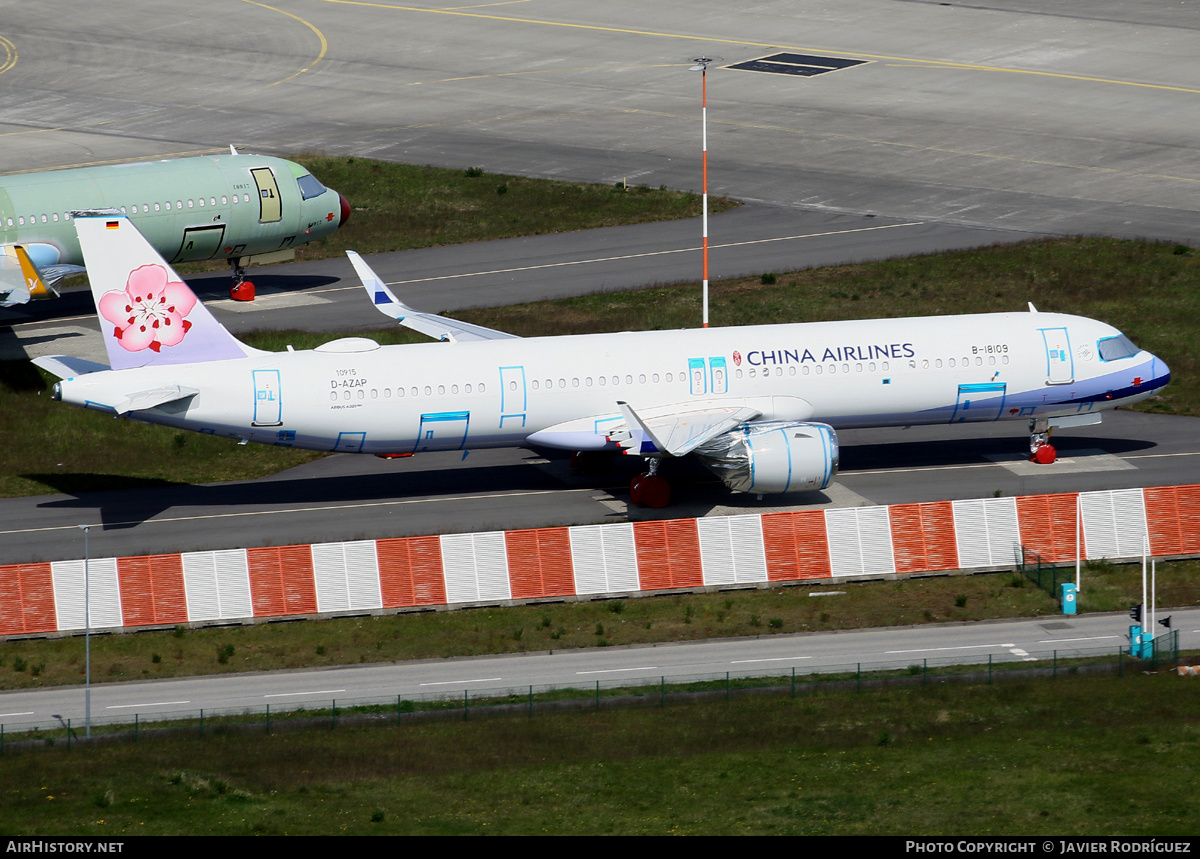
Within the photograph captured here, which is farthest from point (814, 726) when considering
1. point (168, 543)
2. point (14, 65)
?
point (14, 65)

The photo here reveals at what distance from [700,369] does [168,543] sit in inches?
817

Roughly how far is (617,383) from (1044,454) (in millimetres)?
18202

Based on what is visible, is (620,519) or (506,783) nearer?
(506,783)

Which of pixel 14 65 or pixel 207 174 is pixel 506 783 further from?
pixel 14 65

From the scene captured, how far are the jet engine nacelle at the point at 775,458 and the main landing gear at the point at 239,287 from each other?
3615cm

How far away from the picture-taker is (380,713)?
1842 inches

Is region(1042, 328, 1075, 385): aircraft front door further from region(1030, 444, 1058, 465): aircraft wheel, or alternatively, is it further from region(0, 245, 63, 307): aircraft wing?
region(0, 245, 63, 307): aircraft wing

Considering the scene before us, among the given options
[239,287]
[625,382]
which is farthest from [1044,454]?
[239,287]

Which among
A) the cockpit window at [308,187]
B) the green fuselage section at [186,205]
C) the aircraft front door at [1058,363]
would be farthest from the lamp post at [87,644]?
the cockpit window at [308,187]

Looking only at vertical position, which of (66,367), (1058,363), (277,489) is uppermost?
(66,367)

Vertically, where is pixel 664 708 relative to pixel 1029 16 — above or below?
below

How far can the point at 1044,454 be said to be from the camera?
64188mm

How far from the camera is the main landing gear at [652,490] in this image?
197ft

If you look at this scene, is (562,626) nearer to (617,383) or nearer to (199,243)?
(617,383)
